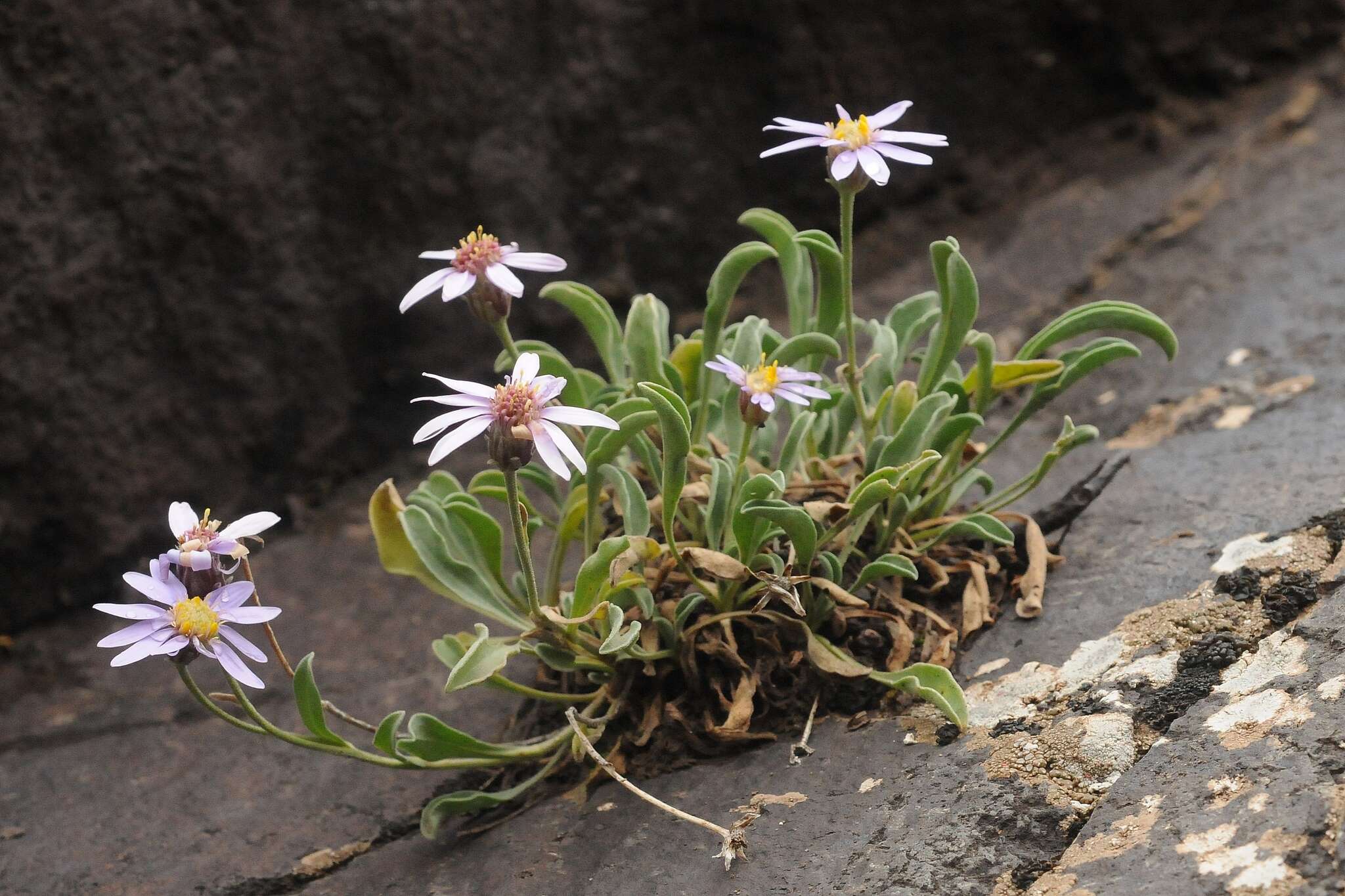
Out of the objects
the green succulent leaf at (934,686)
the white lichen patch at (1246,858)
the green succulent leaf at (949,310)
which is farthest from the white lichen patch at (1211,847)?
the green succulent leaf at (949,310)

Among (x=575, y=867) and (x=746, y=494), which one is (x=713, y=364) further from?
(x=575, y=867)

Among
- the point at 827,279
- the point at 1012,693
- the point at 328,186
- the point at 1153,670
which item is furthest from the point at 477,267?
the point at 328,186

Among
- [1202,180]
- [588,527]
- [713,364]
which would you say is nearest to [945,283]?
[713,364]

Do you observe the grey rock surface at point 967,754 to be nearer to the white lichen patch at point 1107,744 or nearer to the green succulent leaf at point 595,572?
the white lichen patch at point 1107,744

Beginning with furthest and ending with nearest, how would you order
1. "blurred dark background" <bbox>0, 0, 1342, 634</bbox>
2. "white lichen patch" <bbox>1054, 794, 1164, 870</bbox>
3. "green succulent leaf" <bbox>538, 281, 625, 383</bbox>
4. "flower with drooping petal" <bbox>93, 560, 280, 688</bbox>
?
"blurred dark background" <bbox>0, 0, 1342, 634</bbox>
"green succulent leaf" <bbox>538, 281, 625, 383</bbox>
"flower with drooping petal" <bbox>93, 560, 280, 688</bbox>
"white lichen patch" <bbox>1054, 794, 1164, 870</bbox>

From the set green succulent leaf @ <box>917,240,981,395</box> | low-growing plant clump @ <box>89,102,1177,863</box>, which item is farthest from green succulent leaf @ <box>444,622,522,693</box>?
green succulent leaf @ <box>917,240,981,395</box>

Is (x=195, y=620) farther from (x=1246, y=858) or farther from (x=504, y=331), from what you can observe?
(x=1246, y=858)

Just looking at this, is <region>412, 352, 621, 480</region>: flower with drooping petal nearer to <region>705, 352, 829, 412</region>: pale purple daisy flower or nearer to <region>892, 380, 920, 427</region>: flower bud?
<region>705, 352, 829, 412</region>: pale purple daisy flower
